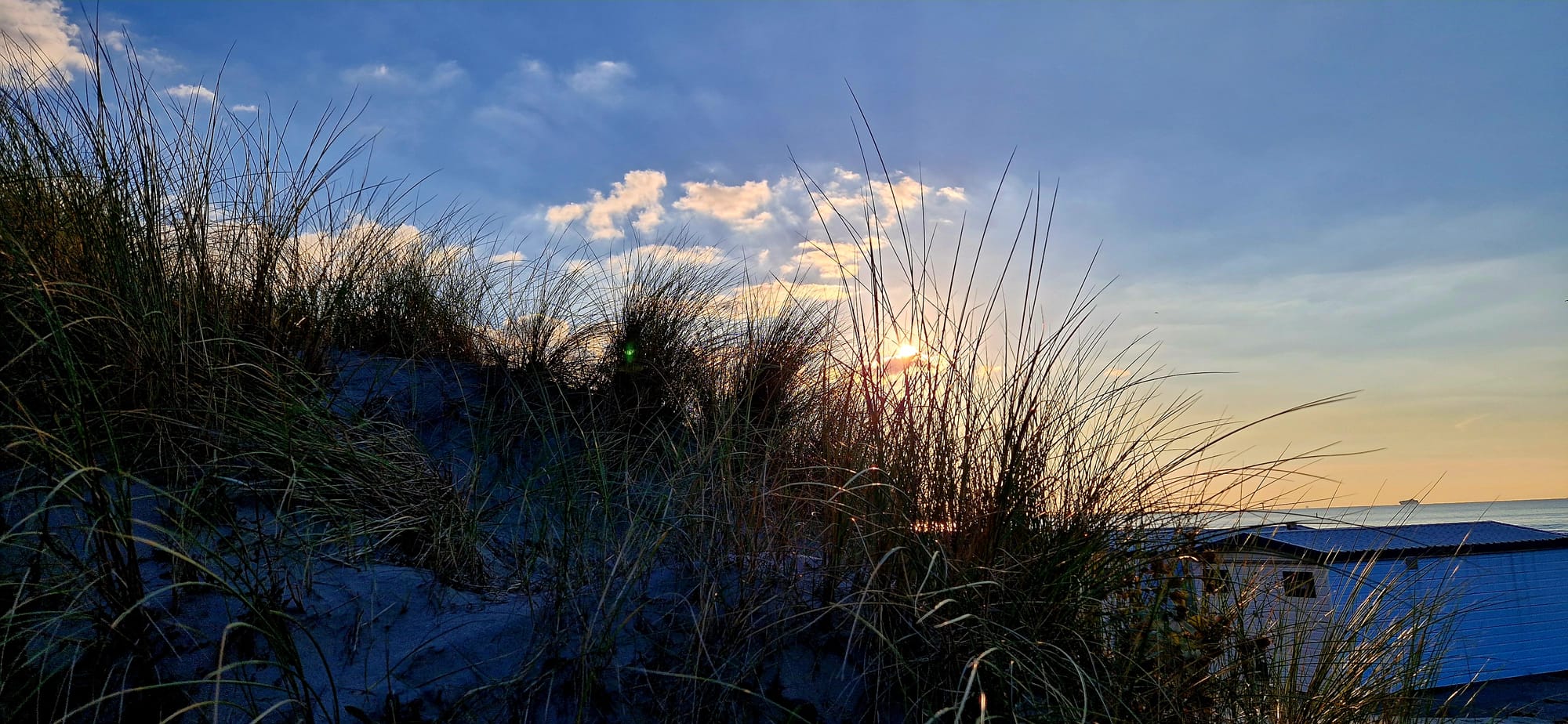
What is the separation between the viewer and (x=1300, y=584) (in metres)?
2.92

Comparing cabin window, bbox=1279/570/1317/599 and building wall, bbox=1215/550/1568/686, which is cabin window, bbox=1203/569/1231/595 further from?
cabin window, bbox=1279/570/1317/599

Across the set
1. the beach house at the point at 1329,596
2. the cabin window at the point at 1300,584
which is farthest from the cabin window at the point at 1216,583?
the cabin window at the point at 1300,584

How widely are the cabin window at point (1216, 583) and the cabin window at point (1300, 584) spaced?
396 mm

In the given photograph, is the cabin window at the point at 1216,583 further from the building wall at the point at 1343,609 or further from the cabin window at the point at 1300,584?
the cabin window at the point at 1300,584

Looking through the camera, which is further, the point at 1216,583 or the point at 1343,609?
the point at 1343,609

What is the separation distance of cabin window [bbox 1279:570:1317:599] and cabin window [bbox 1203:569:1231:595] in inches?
15.6

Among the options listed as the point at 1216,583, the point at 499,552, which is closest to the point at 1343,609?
the point at 1216,583

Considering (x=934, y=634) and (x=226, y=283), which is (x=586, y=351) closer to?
(x=226, y=283)

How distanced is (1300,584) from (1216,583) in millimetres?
553

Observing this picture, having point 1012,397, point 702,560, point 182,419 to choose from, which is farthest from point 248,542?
point 1012,397

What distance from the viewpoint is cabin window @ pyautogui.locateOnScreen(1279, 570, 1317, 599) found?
288cm

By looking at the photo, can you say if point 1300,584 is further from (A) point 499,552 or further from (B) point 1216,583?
(A) point 499,552

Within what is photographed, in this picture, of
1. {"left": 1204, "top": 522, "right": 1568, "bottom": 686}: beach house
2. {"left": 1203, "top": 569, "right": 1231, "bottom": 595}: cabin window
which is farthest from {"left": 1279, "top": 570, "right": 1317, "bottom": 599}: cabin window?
{"left": 1203, "top": 569, "right": 1231, "bottom": 595}: cabin window

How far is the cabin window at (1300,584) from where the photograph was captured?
2879mm
